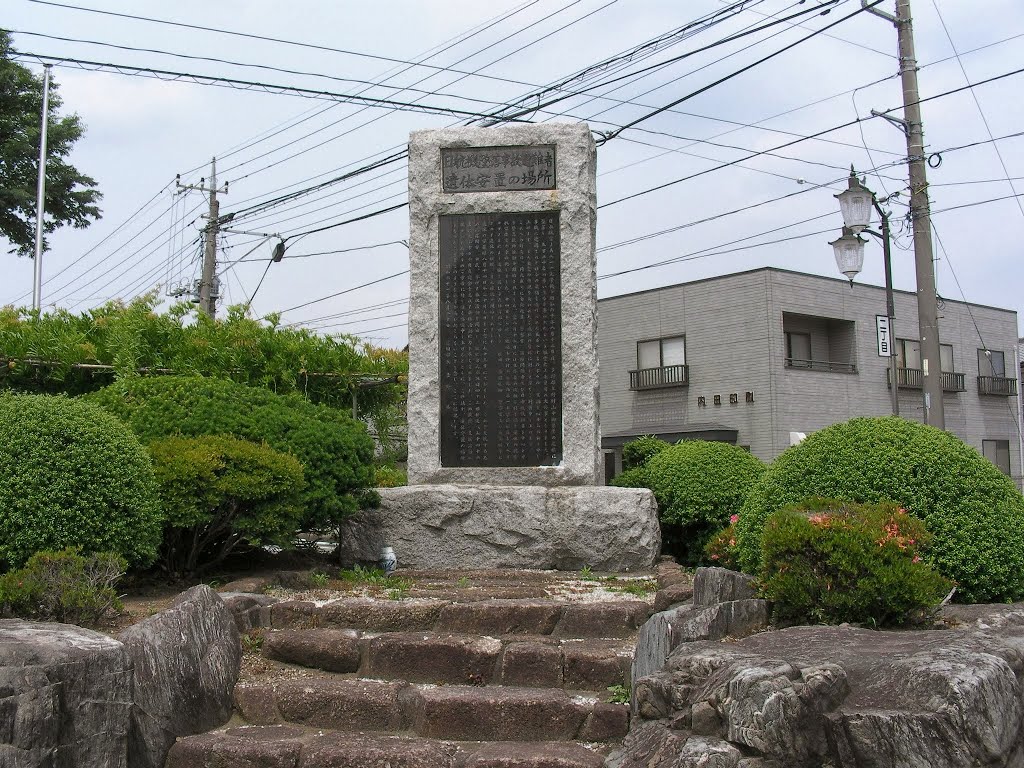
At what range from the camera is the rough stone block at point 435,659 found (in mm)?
4594

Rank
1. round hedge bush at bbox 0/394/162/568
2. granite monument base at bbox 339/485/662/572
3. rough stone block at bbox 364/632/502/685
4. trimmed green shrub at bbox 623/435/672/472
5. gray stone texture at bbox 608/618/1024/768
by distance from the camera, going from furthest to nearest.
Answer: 1. trimmed green shrub at bbox 623/435/672/472
2. granite monument base at bbox 339/485/662/572
3. round hedge bush at bbox 0/394/162/568
4. rough stone block at bbox 364/632/502/685
5. gray stone texture at bbox 608/618/1024/768

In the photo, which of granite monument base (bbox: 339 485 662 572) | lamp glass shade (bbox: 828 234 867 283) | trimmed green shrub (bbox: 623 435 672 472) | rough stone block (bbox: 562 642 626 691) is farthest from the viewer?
lamp glass shade (bbox: 828 234 867 283)

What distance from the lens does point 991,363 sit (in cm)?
2702

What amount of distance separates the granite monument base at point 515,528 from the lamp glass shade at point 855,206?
20.5 ft

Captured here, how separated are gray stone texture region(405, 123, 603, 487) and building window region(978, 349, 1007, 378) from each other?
75.2 ft

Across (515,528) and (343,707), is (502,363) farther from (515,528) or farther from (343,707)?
(343,707)

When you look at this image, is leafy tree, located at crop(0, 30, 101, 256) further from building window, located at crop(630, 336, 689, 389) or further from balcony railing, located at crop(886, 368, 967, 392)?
balcony railing, located at crop(886, 368, 967, 392)

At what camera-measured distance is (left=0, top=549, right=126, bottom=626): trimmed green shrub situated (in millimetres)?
4613

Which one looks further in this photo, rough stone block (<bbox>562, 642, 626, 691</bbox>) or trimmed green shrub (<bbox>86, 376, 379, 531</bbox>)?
trimmed green shrub (<bbox>86, 376, 379, 531</bbox>)

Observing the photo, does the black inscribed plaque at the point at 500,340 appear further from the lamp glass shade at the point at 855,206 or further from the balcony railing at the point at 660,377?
the balcony railing at the point at 660,377

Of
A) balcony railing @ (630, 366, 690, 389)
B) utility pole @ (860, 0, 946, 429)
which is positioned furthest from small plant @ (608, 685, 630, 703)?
balcony railing @ (630, 366, 690, 389)

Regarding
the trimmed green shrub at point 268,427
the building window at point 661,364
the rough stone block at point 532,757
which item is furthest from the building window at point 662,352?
the rough stone block at point 532,757

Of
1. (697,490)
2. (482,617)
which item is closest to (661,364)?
(697,490)

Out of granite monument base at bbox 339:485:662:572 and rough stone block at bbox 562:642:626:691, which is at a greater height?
granite monument base at bbox 339:485:662:572
